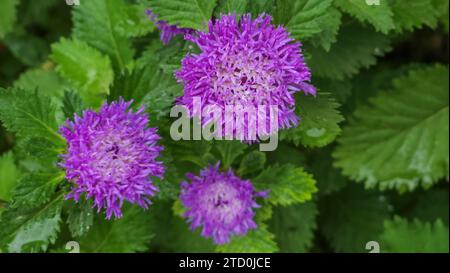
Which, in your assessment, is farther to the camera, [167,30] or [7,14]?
[7,14]

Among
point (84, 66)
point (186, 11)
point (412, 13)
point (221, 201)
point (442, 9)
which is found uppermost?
point (442, 9)

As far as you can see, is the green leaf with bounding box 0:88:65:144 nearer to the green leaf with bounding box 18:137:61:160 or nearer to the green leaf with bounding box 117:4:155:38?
the green leaf with bounding box 18:137:61:160

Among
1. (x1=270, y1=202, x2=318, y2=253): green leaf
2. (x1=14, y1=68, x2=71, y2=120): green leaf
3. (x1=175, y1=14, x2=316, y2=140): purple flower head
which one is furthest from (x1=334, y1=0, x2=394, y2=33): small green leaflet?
(x1=14, y1=68, x2=71, y2=120): green leaf

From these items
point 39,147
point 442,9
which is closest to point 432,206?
point 442,9

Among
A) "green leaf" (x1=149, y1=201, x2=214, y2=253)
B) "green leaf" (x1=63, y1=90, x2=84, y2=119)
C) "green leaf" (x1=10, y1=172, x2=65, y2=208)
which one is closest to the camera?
"green leaf" (x1=10, y1=172, x2=65, y2=208)

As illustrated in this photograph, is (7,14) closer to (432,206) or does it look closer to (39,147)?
(39,147)

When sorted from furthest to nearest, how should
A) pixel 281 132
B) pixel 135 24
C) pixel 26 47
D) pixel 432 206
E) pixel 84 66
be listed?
pixel 26 47 < pixel 432 206 < pixel 84 66 < pixel 135 24 < pixel 281 132
